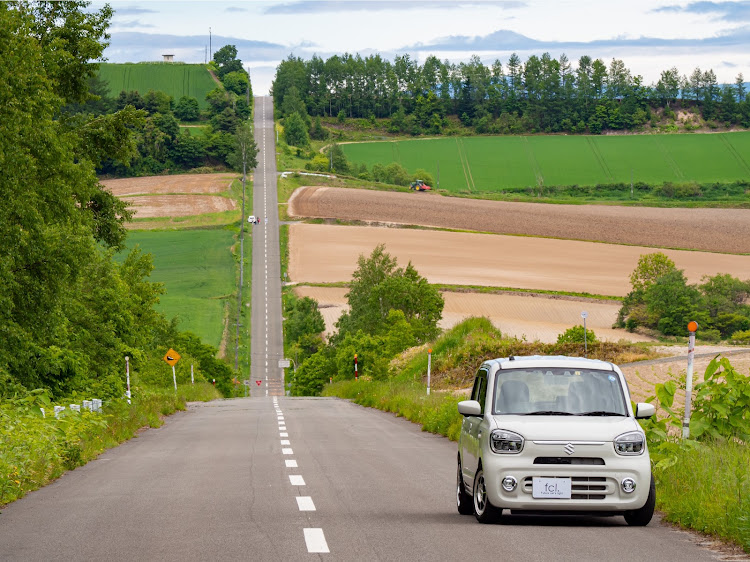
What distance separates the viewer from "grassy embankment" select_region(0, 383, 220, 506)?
14453 mm

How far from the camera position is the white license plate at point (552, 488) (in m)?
10.3

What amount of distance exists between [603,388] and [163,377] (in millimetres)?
60024

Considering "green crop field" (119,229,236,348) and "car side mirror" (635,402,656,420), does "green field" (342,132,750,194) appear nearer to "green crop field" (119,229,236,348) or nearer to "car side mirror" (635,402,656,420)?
"green crop field" (119,229,236,348)

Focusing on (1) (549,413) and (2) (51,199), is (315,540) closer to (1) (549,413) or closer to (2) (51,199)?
(1) (549,413)

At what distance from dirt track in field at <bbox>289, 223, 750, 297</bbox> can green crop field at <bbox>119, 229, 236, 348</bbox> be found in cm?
739

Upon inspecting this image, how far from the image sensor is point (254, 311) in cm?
10200

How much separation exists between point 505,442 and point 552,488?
0.62 m

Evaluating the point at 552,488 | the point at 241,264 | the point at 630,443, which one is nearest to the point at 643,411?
the point at 630,443

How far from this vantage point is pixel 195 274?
358 ft

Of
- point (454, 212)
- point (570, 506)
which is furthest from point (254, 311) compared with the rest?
point (570, 506)

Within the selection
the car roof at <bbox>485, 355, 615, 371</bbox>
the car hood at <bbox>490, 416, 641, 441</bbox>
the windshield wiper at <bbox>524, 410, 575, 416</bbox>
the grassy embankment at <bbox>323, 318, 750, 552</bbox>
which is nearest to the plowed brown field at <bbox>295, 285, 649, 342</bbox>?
the grassy embankment at <bbox>323, 318, 750, 552</bbox>

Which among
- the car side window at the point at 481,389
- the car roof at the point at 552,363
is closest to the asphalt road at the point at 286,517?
the car side window at the point at 481,389

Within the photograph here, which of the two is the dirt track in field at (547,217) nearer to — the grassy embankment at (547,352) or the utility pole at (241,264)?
the utility pole at (241,264)

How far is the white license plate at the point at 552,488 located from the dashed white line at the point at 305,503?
2.67 m
